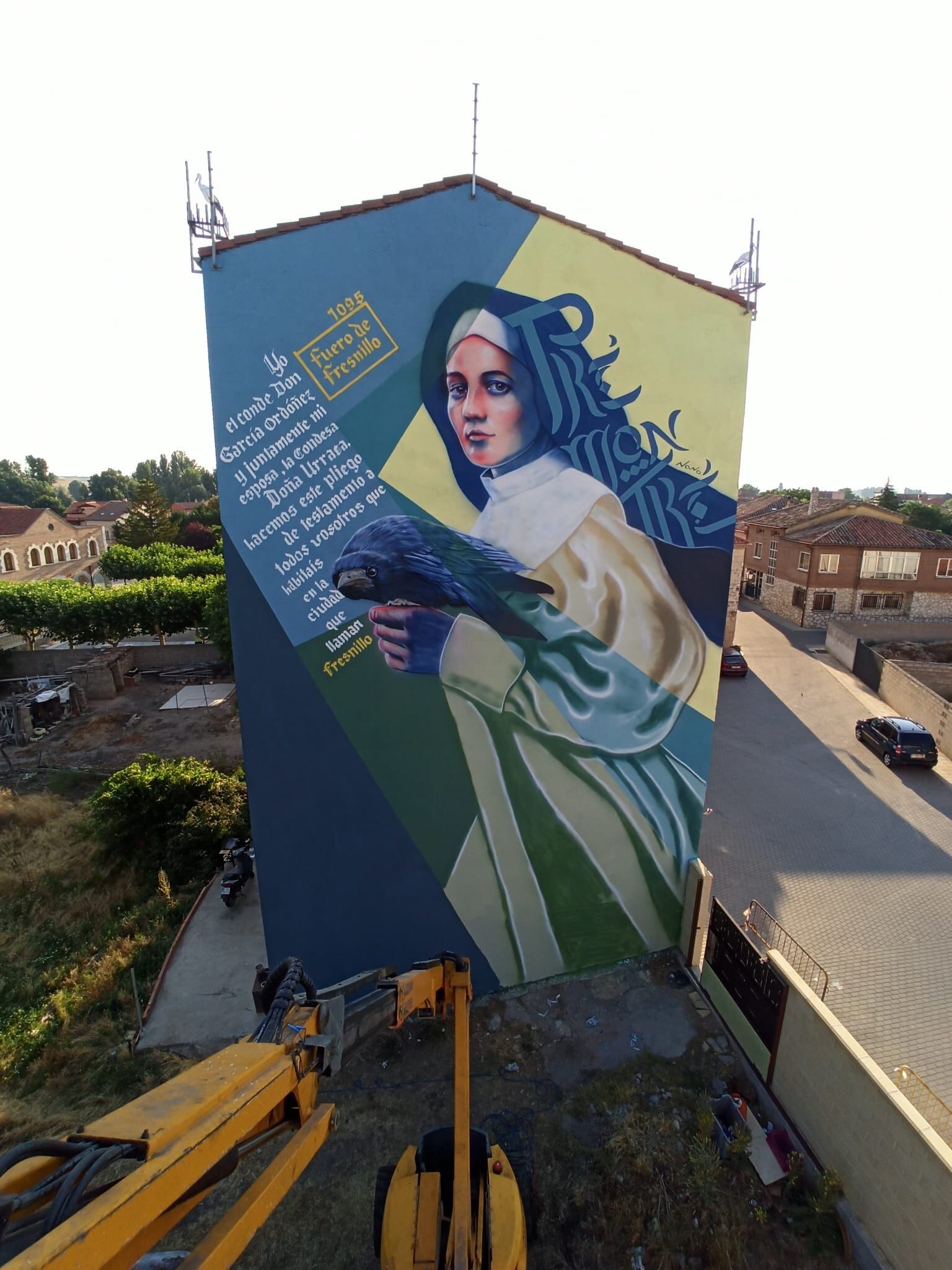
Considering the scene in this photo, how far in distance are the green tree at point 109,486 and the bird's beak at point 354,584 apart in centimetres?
9228

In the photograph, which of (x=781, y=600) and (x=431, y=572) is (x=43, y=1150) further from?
(x=781, y=600)

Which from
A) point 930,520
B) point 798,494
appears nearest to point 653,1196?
point 930,520

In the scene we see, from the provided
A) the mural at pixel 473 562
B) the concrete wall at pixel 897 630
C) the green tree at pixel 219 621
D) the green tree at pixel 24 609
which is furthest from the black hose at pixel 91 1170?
the concrete wall at pixel 897 630

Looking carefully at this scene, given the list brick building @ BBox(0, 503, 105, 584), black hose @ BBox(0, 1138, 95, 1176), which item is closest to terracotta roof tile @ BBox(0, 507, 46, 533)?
brick building @ BBox(0, 503, 105, 584)

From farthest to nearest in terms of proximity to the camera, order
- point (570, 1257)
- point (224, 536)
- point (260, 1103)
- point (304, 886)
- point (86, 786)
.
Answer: point (86, 786) → point (304, 886) → point (224, 536) → point (570, 1257) → point (260, 1103)

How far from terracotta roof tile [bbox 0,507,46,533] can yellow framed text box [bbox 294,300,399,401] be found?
1664 inches

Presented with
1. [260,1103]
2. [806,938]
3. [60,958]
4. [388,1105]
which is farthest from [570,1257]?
[60,958]

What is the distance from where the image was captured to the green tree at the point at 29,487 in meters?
76.4

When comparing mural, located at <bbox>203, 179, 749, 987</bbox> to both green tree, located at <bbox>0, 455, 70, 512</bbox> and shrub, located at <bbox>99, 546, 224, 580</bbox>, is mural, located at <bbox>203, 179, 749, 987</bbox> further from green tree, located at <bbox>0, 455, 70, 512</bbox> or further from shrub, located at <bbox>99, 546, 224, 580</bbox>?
green tree, located at <bbox>0, 455, 70, 512</bbox>

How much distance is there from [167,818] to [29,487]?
84.0m

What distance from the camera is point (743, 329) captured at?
27.6 feet

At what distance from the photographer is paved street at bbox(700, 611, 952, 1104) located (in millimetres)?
9406

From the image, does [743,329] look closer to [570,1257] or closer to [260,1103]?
[260,1103]

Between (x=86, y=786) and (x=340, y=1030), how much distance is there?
1611 centimetres
